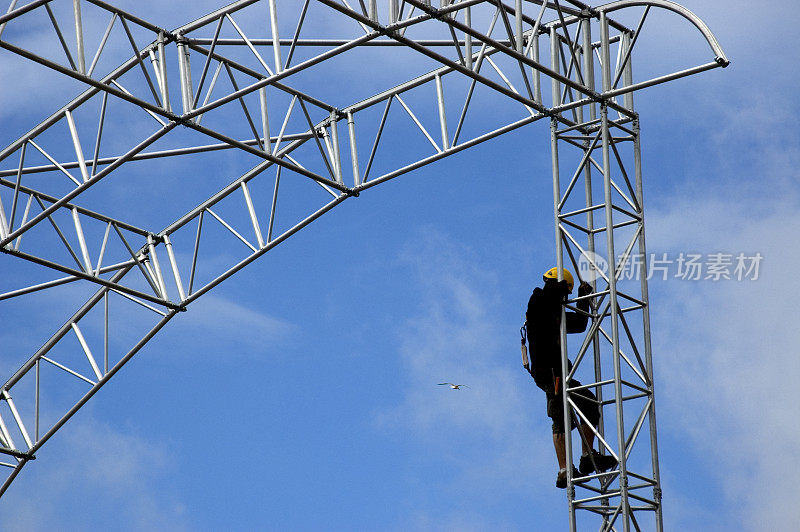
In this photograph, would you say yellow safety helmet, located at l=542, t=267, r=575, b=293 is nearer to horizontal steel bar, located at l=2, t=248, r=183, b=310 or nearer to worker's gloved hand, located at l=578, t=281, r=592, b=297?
worker's gloved hand, located at l=578, t=281, r=592, b=297

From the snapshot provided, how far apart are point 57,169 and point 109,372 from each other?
12.5 feet

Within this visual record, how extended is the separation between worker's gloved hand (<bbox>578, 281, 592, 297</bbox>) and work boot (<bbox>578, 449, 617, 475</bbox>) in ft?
6.61

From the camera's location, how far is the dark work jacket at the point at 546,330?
19.2m

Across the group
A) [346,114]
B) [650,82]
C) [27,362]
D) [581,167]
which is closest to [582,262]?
[581,167]

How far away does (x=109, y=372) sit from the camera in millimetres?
23922

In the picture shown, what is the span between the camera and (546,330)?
1925 centimetres

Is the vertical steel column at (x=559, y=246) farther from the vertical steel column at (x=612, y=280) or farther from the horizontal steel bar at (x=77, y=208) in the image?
the horizontal steel bar at (x=77, y=208)

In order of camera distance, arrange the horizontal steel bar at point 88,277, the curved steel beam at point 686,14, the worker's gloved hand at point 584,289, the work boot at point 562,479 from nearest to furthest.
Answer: the curved steel beam at point 686,14
the work boot at point 562,479
the worker's gloved hand at point 584,289
the horizontal steel bar at point 88,277

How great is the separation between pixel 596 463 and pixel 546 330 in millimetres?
1853

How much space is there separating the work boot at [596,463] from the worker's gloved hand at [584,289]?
202cm

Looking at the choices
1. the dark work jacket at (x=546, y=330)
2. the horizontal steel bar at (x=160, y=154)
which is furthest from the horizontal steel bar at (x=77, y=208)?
the dark work jacket at (x=546, y=330)

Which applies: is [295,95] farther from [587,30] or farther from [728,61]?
[728,61]

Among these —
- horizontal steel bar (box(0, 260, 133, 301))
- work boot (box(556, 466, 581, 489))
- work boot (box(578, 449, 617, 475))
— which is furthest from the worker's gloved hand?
horizontal steel bar (box(0, 260, 133, 301))

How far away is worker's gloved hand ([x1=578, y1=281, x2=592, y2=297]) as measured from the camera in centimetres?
1914
